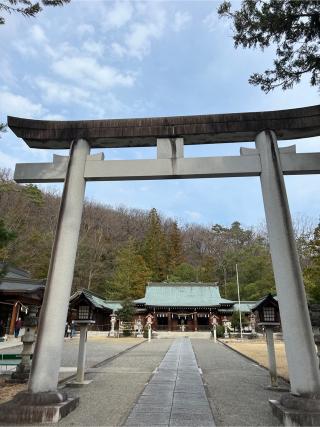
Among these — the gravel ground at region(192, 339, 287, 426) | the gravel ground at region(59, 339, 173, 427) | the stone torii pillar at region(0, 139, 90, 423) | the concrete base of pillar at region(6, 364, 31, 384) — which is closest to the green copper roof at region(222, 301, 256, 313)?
the gravel ground at region(192, 339, 287, 426)

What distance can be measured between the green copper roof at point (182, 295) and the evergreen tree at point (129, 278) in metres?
3.28

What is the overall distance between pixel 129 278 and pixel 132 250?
771 cm

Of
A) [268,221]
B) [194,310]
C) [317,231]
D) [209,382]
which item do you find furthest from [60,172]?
[194,310]

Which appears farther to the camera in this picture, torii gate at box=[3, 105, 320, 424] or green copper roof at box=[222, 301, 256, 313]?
green copper roof at box=[222, 301, 256, 313]

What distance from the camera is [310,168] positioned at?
19.3ft

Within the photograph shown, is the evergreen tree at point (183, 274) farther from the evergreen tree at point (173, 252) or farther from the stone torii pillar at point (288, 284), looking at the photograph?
the stone torii pillar at point (288, 284)

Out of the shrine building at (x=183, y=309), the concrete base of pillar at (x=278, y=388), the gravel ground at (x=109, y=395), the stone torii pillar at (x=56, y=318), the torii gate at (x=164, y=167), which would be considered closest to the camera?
the stone torii pillar at (x=56, y=318)

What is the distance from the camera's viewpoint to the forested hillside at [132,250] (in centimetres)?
3862

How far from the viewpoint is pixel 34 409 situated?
15.0 ft

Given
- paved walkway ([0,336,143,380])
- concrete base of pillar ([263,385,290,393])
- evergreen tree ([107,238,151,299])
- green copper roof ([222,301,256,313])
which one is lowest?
concrete base of pillar ([263,385,290,393])

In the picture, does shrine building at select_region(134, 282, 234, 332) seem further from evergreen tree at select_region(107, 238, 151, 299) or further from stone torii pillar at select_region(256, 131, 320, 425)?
stone torii pillar at select_region(256, 131, 320, 425)

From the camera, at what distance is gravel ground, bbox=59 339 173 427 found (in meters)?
4.91

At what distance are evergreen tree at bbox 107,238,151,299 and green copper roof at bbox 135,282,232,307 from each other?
10.7 ft

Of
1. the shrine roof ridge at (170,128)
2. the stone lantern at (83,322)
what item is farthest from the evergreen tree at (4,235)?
the stone lantern at (83,322)
